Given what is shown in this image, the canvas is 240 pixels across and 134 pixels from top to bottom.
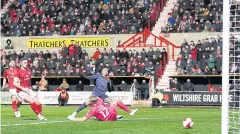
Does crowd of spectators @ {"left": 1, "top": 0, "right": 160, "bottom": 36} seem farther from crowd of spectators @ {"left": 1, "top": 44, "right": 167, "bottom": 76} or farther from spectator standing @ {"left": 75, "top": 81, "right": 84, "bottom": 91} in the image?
spectator standing @ {"left": 75, "top": 81, "right": 84, "bottom": 91}

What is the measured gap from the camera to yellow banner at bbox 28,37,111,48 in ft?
142

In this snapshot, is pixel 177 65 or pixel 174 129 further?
pixel 177 65

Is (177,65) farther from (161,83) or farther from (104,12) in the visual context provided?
(104,12)

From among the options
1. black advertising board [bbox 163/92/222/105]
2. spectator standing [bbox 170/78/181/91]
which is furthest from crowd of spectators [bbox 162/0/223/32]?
black advertising board [bbox 163/92/222/105]

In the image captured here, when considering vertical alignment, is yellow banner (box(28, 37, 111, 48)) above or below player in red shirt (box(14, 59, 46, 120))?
above

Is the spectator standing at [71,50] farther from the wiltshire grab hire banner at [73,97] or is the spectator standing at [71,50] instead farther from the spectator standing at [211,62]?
the spectator standing at [211,62]

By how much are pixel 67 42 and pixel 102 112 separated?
24.9 meters

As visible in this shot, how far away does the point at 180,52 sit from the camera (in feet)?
127

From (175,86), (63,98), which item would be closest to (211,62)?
(175,86)

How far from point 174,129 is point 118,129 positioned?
1578mm

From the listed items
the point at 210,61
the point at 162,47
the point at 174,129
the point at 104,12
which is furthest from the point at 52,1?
the point at 174,129

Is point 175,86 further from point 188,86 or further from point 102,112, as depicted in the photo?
point 102,112

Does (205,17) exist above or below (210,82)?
above

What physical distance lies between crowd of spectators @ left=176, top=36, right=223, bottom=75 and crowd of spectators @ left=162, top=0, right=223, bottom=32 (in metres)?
1.75
